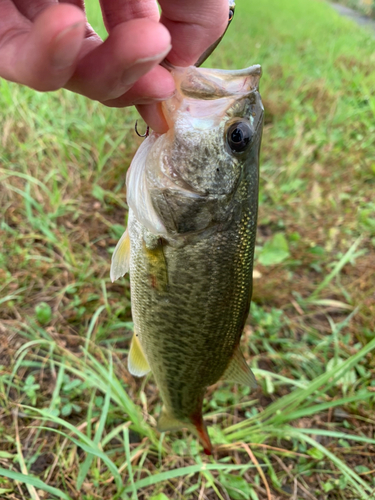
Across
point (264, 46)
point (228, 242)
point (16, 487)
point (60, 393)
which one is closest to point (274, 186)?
point (228, 242)

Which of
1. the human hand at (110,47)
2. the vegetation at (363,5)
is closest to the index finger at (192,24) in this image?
the human hand at (110,47)

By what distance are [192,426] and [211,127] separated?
138 cm

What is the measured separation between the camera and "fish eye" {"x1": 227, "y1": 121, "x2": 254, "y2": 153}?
107cm

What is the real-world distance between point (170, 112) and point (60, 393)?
1693 millimetres

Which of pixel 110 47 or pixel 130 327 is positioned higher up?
pixel 110 47

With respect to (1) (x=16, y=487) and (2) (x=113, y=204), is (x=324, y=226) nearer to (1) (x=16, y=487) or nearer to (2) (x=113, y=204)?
(2) (x=113, y=204)

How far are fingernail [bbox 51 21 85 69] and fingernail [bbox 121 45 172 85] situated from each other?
13cm

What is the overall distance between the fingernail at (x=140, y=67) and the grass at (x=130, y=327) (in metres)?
1.40

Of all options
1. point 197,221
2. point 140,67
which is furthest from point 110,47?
point 197,221

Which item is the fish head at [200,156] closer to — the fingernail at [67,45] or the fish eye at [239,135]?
the fish eye at [239,135]

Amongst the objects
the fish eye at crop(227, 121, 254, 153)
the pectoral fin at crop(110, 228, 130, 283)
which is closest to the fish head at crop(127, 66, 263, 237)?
the fish eye at crop(227, 121, 254, 153)

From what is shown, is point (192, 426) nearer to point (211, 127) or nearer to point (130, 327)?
point (130, 327)

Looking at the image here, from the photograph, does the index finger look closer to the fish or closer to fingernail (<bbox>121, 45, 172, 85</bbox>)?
the fish

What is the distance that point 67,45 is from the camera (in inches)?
24.4
